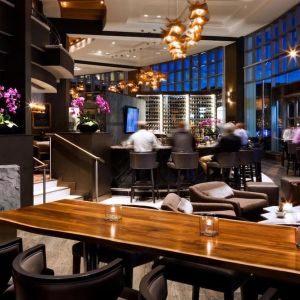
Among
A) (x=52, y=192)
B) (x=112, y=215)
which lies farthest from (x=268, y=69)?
(x=112, y=215)

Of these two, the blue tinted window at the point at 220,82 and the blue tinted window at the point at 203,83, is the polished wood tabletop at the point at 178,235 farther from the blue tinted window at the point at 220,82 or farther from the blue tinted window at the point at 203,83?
the blue tinted window at the point at 203,83

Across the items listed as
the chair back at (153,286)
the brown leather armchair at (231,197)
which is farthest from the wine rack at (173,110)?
the chair back at (153,286)

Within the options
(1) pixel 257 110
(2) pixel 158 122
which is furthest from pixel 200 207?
(1) pixel 257 110

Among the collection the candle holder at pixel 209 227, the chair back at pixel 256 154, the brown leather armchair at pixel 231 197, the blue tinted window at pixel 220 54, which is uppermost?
the blue tinted window at pixel 220 54

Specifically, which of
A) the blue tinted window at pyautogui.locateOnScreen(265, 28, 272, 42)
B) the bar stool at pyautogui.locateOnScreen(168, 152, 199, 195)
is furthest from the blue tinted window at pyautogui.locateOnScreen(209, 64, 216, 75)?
the bar stool at pyautogui.locateOnScreen(168, 152, 199, 195)

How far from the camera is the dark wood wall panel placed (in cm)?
647

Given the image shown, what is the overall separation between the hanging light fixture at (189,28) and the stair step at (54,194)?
387 cm

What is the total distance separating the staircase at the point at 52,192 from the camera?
24.3ft

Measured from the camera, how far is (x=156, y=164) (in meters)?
7.72

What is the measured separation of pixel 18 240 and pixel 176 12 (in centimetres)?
1205

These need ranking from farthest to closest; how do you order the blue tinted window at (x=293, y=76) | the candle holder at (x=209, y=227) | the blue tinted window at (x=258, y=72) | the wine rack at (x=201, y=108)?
the wine rack at (x=201, y=108)
the blue tinted window at (x=258, y=72)
the blue tinted window at (x=293, y=76)
the candle holder at (x=209, y=227)

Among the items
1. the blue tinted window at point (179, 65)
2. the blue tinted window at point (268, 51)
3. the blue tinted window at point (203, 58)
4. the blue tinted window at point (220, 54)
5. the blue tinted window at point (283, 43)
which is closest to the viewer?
the blue tinted window at point (283, 43)

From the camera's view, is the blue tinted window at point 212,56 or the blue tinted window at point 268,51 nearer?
the blue tinted window at point 268,51

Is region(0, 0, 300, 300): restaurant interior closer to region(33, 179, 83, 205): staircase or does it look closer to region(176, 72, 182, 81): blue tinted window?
region(33, 179, 83, 205): staircase
